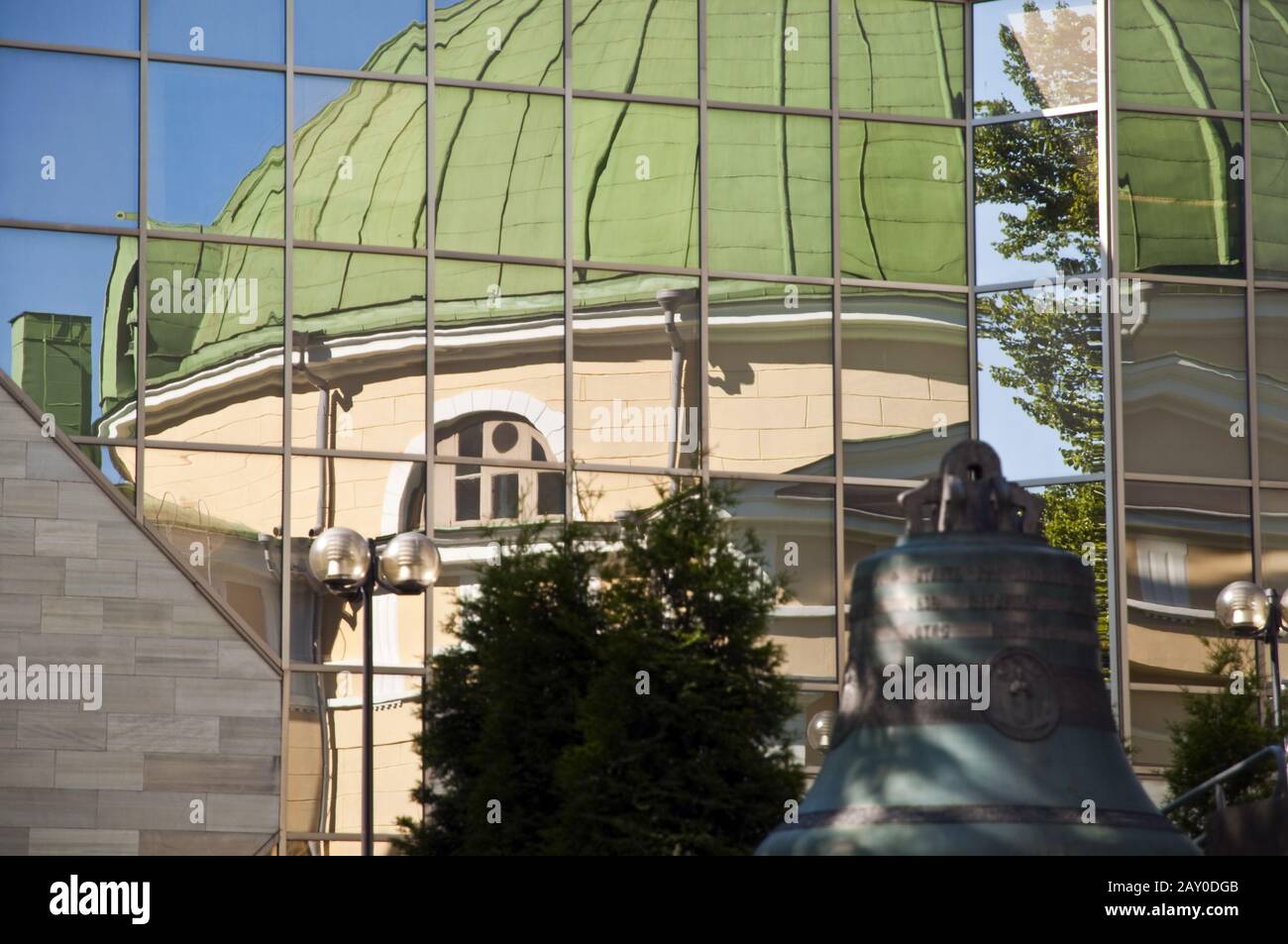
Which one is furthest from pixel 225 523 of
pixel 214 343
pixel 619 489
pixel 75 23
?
pixel 75 23

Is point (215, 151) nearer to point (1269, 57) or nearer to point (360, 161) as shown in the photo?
point (360, 161)

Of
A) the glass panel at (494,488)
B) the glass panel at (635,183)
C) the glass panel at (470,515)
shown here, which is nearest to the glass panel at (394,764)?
the glass panel at (470,515)

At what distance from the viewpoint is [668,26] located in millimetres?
29000

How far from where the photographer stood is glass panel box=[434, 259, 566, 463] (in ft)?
89.9

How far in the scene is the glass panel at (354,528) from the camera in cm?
2626

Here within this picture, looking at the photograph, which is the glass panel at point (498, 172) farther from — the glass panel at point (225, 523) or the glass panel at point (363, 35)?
the glass panel at point (225, 523)

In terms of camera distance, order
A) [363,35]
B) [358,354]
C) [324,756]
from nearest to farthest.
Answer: [324,756]
[358,354]
[363,35]

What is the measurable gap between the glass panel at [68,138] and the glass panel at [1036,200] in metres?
Answer: 11.4

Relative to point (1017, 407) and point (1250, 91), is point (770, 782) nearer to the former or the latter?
point (1017, 407)

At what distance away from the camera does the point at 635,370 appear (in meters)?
28.0

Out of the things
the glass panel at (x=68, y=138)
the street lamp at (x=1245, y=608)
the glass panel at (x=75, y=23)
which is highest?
the glass panel at (x=75, y=23)

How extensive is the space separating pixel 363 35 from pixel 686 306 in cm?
540

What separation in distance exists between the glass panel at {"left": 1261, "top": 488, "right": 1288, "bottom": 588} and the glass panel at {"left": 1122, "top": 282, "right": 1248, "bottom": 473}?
496mm
